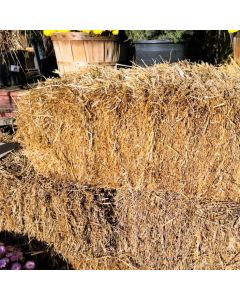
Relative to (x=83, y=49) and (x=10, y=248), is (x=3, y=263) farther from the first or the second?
(x=83, y=49)

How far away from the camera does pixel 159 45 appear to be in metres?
2.92

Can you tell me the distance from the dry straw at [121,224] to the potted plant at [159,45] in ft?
4.44

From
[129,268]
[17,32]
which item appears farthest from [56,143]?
[17,32]

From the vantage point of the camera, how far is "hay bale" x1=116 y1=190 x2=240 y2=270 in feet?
7.04

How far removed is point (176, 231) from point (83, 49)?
1.71m

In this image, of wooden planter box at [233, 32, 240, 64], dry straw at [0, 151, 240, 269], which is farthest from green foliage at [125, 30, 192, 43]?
dry straw at [0, 151, 240, 269]

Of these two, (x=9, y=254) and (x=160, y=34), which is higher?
(x=160, y=34)

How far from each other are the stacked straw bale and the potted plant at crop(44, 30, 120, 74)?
743mm

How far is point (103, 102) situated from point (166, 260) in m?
1.19

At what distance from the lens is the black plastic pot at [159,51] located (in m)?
2.91

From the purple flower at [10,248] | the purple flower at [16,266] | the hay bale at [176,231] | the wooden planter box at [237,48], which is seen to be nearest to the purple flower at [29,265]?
the purple flower at [16,266]

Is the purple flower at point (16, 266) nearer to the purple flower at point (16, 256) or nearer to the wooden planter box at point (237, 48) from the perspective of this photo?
the purple flower at point (16, 256)

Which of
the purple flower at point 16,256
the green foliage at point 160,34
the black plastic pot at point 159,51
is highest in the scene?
the green foliage at point 160,34

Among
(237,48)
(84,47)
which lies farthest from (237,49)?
(84,47)
